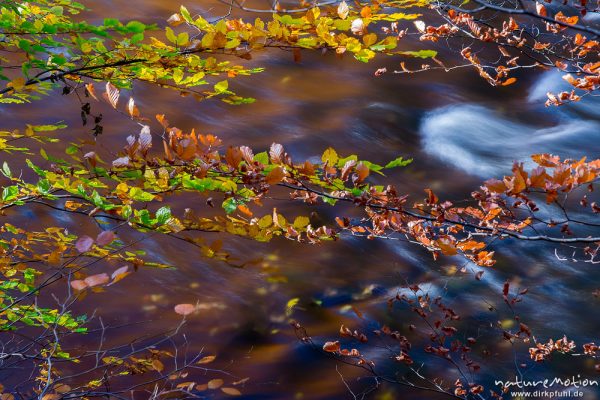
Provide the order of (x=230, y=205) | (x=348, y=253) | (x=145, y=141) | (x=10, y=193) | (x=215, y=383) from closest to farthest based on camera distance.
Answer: (x=145, y=141)
(x=230, y=205)
(x=10, y=193)
(x=215, y=383)
(x=348, y=253)

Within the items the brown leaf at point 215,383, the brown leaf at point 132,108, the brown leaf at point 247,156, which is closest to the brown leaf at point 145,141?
the brown leaf at point 132,108

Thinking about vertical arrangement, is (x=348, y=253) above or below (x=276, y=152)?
below

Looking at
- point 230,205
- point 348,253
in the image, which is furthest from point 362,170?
point 348,253

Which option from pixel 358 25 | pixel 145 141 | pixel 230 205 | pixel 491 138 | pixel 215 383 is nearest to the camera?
pixel 145 141

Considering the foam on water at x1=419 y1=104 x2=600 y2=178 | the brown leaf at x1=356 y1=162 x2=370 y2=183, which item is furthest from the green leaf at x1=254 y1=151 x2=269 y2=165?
the foam on water at x1=419 y1=104 x2=600 y2=178

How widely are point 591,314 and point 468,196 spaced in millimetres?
1923

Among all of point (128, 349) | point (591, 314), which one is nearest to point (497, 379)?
point (591, 314)

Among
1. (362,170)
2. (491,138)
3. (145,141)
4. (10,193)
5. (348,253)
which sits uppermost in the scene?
(145,141)

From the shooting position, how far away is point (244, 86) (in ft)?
28.0

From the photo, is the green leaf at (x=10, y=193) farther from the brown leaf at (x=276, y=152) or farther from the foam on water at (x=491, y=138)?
the foam on water at (x=491, y=138)

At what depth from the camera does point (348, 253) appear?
630 centimetres

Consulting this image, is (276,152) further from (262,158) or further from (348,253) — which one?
(348,253)

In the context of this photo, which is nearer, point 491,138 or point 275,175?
point 275,175

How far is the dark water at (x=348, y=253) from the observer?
5273 mm
